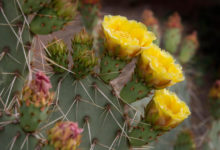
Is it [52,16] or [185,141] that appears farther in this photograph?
[185,141]

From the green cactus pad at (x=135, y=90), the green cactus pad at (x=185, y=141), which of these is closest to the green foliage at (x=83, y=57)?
the green cactus pad at (x=135, y=90)

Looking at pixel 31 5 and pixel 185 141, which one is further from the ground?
pixel 31 5

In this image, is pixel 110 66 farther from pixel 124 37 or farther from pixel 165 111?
pixel 165 111

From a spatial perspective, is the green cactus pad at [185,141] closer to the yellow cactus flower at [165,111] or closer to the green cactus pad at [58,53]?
the yellow cactus flower at [165,111]

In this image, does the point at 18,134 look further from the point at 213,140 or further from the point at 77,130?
the point at 213,140

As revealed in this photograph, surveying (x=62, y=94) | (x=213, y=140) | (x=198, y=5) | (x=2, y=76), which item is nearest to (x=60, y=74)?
(x=62, y=94)

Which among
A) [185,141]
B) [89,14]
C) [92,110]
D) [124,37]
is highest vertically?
[124,37]

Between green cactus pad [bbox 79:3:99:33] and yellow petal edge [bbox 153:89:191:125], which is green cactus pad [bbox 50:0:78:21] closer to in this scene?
yellow petal edge [bbox 153:89:191:125]

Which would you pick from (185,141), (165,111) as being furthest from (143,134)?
(185,141)
